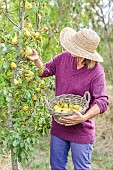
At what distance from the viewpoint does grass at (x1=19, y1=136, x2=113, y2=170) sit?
3.84 metres

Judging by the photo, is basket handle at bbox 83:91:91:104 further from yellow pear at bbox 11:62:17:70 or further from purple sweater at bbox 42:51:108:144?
yellow pear at bbox 11:62:17:70

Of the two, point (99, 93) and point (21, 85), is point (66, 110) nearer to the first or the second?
point (99, 93)

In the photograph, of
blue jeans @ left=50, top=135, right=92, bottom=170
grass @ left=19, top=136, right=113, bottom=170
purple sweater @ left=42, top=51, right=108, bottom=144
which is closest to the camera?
purple sweater @ left=42, top=51, right=108, bottom=144

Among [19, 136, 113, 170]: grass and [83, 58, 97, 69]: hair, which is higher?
[83, 58, 97, 69]: hair

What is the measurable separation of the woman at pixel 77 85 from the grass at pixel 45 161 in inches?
40.0

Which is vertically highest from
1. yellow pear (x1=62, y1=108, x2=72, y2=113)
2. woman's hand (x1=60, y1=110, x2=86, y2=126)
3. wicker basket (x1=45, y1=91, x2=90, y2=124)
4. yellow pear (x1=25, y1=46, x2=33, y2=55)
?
yellow pear (x1=25, y1=46, x2=33, y2=55)

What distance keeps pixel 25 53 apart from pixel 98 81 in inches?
20.0

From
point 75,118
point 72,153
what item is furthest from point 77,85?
point 72,153

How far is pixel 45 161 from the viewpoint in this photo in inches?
158

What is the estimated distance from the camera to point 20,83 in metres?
2.55

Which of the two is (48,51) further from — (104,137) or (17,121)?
(17,121)

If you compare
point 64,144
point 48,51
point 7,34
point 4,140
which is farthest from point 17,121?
point 48,51

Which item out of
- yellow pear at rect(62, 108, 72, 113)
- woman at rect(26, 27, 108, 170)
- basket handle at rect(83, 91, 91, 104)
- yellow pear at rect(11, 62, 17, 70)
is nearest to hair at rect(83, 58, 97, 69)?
woman at rect(26, 27, 108, 170)

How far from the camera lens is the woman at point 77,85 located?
253cm
